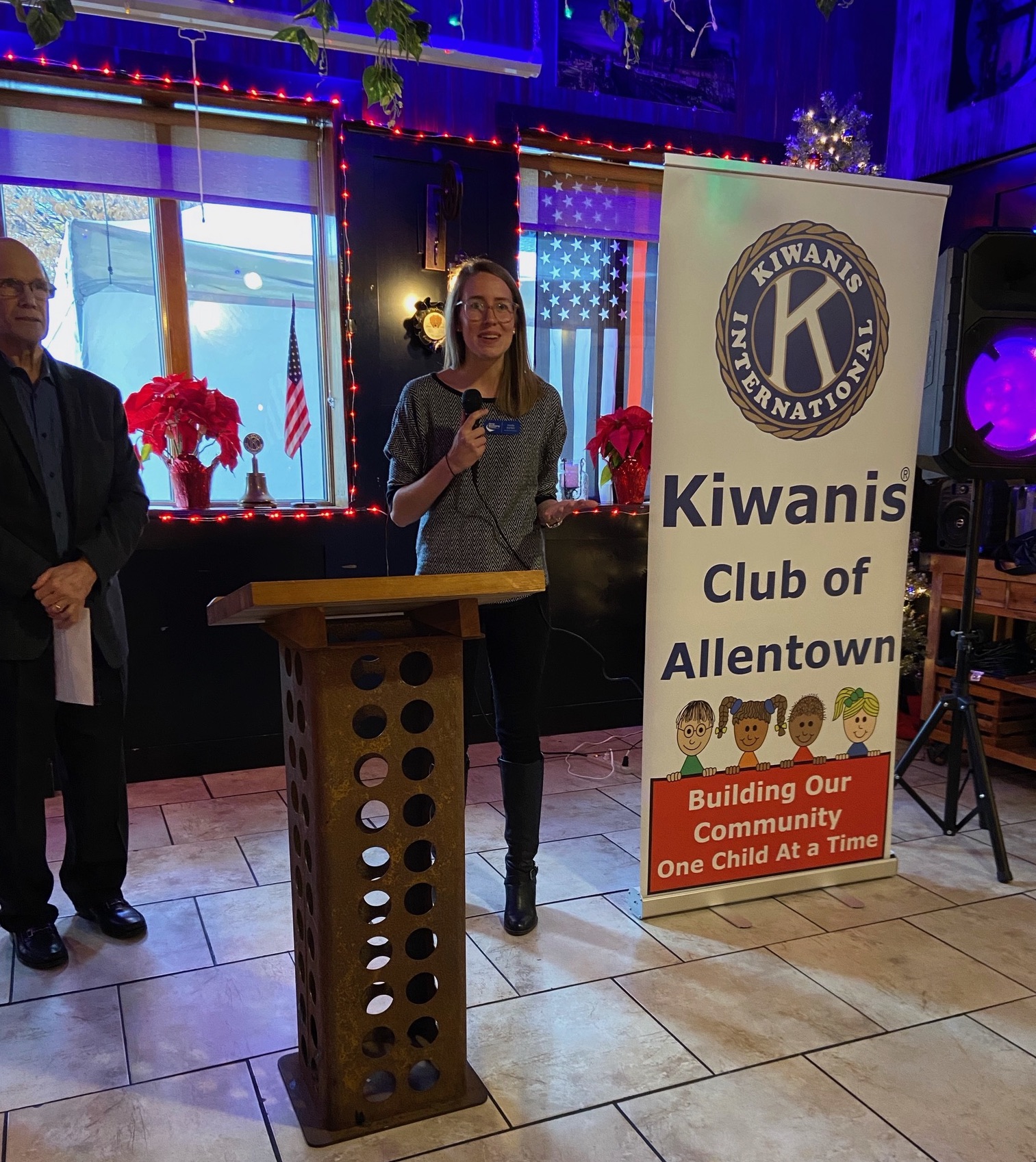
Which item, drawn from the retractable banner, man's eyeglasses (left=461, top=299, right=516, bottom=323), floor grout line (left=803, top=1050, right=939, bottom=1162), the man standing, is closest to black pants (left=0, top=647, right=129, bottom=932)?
the man standing

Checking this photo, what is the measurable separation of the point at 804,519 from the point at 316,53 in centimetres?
170

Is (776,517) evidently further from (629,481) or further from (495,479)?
(629,481)

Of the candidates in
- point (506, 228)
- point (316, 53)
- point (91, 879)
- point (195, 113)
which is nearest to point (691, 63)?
point (506, 228)

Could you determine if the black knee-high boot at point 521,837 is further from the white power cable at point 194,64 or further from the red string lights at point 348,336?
the white power cable at point 194,64

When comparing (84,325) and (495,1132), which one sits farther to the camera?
(84,325)

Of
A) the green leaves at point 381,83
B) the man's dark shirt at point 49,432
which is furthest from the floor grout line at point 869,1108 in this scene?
the green leaves at point 381,83

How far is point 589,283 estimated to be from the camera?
417 centimetres

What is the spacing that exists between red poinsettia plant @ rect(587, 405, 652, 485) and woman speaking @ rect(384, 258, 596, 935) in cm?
170

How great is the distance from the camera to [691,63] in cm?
418

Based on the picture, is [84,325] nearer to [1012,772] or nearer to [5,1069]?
[5,1069]

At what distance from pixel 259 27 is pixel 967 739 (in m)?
3.31

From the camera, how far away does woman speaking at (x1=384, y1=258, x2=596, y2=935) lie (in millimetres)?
2160

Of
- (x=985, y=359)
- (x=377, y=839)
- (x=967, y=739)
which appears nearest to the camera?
(x=377, y=839)

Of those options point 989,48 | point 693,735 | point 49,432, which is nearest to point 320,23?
point 49,432
